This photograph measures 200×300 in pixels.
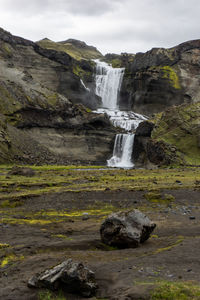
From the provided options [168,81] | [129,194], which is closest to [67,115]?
[168,81]

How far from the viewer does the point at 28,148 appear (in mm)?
77125

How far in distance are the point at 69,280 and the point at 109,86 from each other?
136 metres

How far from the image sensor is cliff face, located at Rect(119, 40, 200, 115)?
125 metres

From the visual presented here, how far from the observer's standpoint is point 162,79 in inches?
4906

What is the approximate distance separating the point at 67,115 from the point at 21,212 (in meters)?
73.0

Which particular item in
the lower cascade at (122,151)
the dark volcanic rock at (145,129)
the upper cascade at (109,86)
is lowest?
the lower cascade at (122,151)

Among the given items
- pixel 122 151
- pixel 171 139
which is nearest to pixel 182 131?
pixel 171 139

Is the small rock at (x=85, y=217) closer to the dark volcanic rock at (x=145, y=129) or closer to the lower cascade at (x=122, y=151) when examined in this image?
the lower cascade at (x=122, y=151)

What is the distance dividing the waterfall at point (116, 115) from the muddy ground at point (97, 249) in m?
60.1

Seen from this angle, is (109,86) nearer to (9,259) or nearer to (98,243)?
(98,243)

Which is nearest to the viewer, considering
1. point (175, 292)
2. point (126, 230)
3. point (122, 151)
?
point (175, 292)

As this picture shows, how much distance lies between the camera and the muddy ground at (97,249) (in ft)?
32.9

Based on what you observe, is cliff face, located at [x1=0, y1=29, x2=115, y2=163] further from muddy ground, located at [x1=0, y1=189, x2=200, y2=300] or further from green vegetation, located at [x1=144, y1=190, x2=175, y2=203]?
muddy ground, located at [x1=0, y1=189, x2=200, y2=300]

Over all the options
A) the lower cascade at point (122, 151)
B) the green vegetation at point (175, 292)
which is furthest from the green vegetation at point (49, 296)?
the lower cascade at point (122, 151)
